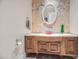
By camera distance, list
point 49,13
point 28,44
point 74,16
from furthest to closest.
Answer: point 49,13 < point 28,44 < point 74,16

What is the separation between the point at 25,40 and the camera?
379 cm

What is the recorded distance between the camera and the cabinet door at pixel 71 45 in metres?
3.36

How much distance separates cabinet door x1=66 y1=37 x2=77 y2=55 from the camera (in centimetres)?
336

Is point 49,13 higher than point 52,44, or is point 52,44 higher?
point 49,13

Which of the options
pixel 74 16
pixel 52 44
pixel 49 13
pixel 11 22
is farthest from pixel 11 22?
pixel 74 16

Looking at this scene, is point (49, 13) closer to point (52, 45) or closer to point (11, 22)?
point (52, 45)

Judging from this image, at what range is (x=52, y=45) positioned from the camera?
11.6ft

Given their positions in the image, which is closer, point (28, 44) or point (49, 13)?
point (28, 44)

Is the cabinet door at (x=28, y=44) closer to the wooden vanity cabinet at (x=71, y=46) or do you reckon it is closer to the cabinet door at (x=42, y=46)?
the cabinet door at (x=42, y=46)

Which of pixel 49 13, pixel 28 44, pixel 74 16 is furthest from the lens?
pixel 49 13

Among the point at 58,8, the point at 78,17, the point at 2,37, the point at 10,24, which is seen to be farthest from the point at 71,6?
the point at 2,37

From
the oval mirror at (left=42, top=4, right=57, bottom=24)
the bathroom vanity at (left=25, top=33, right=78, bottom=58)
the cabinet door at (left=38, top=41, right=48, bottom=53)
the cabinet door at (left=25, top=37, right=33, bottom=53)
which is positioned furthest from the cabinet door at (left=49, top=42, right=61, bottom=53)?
the oval mirror at (left=42, top=4, right=57, bottom=24)

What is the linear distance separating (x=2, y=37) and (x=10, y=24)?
38 cm

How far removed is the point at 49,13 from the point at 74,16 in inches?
26.4
